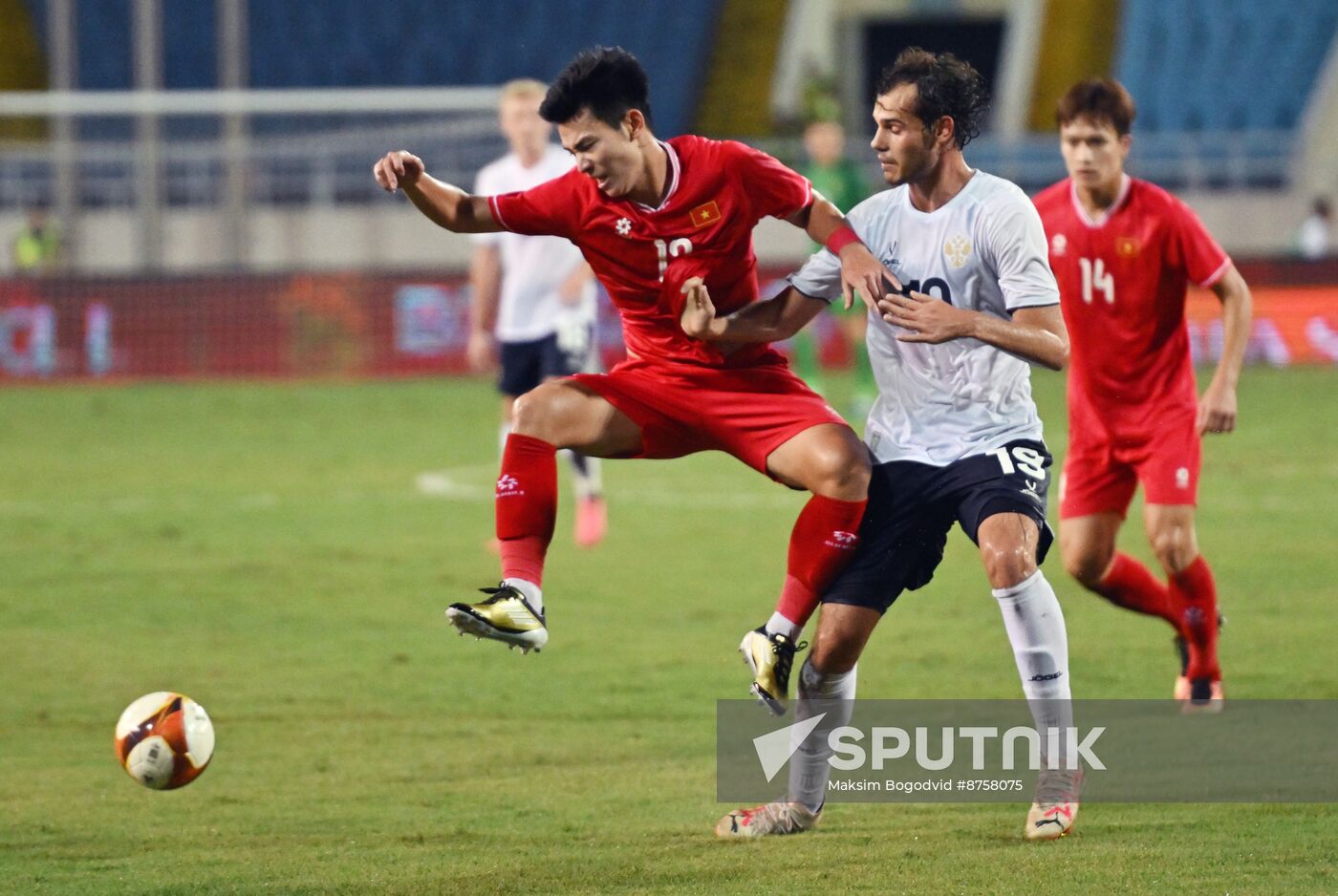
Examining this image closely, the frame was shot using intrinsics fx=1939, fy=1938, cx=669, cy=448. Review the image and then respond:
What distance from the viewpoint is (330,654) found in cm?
825

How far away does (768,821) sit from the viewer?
17.7 ft

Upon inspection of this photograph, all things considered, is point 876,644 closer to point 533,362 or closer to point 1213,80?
point 533,362

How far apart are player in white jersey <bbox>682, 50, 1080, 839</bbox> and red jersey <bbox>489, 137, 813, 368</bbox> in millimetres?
204

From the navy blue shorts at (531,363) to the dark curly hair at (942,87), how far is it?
571cm

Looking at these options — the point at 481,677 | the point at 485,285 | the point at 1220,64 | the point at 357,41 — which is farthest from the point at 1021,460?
the point at 1220,64

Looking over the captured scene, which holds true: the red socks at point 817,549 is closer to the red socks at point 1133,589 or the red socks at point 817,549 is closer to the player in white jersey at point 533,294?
the red socks at point 1133,589

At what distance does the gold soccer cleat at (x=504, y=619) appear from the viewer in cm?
511

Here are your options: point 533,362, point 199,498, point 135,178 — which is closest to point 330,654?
point 533,362

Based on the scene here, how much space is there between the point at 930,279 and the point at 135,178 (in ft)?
73.2

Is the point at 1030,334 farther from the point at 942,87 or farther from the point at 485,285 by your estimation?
the point at 485,285

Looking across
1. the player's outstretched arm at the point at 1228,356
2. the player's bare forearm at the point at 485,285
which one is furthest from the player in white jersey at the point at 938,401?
the player's bare forearm at the point at 485,285

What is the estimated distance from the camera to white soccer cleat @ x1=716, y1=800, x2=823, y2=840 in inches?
212

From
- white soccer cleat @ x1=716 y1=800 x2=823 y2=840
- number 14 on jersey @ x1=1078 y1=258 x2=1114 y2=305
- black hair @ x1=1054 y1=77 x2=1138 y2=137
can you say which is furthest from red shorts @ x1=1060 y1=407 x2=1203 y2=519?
white soccer cleat @ x1=716 y1=800 x2=823 y2=840

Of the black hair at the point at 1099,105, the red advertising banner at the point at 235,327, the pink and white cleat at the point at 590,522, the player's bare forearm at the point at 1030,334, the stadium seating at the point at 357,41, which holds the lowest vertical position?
the red advertising banner at the point at 235,327
